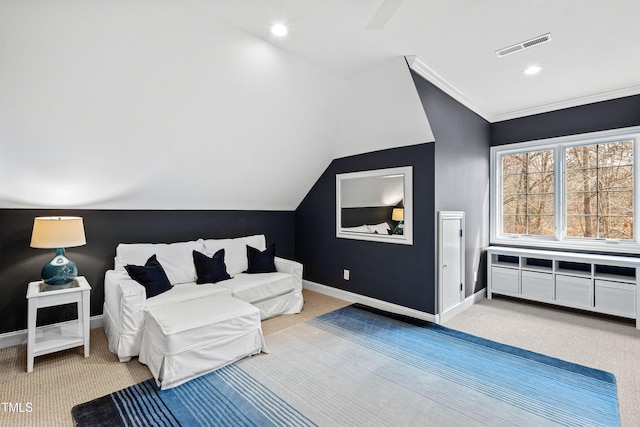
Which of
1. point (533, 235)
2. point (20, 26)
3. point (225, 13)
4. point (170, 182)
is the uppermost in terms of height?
point (225, 13)

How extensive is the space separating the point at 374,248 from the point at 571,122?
9.77 feet

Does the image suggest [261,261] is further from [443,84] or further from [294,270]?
[443,84]

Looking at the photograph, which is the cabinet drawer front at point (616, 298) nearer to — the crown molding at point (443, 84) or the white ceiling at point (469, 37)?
the white ceiling at point (469, 37)

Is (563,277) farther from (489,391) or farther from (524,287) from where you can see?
(489,391)

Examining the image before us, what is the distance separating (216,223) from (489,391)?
353 centimetres

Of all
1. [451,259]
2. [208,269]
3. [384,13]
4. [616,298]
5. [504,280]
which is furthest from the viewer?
[504,280]

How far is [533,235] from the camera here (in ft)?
14.1

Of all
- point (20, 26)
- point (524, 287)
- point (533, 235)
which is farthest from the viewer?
point (533, 235)

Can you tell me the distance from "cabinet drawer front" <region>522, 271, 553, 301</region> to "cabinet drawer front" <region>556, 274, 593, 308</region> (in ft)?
0.26

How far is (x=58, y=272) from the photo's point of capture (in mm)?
2689

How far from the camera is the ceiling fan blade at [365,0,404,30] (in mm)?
1811

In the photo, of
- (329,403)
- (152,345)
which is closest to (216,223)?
(152,345)


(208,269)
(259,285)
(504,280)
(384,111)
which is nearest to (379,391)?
(259,285)

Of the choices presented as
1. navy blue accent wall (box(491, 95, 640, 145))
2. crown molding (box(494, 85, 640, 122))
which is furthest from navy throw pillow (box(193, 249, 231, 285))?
crown molding (box(494, 85, 640, 122))
